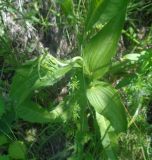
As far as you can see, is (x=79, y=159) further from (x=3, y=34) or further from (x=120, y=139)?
(x=3, y=34)

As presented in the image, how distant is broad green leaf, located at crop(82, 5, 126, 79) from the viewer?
1.89m

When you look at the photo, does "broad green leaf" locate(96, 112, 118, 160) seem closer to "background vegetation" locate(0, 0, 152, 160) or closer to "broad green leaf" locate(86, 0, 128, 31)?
"background vegetation" locate(0, 0, 152, 160)

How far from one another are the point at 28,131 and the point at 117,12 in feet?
2.71

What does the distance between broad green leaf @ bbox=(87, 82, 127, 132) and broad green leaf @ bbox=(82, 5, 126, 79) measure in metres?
0.08

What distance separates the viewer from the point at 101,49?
194 cm

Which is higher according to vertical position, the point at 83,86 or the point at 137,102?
the point at 83,86

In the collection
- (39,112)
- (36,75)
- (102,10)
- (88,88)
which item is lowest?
(39,112)

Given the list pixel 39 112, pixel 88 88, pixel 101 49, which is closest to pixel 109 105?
pixel 88 88

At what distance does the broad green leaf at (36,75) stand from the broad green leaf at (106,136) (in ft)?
1.04

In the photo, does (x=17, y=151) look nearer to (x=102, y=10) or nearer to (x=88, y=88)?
(x=88, y=88)

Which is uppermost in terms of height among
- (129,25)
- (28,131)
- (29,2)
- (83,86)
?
(29,2)

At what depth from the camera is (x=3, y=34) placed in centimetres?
220

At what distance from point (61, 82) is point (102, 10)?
518mm

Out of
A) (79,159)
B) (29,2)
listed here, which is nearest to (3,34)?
(29,2)
